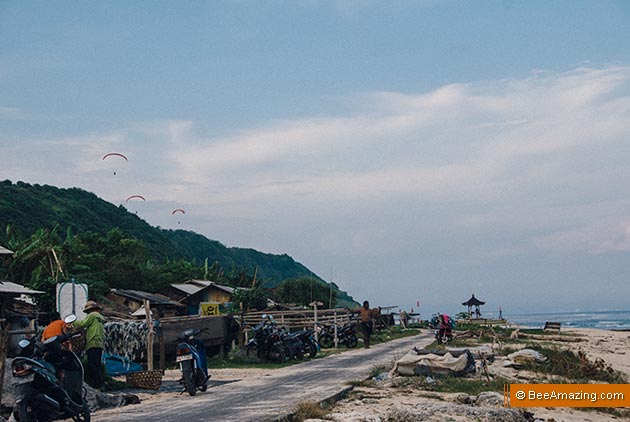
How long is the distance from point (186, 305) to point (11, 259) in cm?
1976

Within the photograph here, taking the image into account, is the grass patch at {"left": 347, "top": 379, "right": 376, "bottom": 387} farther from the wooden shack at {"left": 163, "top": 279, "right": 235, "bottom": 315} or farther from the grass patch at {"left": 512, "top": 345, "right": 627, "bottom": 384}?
the wooden shack at {"left": 163, "top": 279, "right": 235, "bottom": 315}

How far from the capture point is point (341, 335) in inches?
1153

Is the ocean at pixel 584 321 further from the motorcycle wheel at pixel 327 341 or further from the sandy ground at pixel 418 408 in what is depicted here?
the sandy ground at pixel 418 408

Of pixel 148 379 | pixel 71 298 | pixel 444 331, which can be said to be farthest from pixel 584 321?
pixel 71 298

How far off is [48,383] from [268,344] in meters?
12.2

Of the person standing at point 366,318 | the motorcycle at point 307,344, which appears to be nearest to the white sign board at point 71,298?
the motorcycle at point 307,344

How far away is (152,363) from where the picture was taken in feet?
58.9

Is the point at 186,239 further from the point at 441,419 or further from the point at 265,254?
the point at 441,419

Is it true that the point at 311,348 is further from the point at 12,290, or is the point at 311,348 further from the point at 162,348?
the point at 12,290

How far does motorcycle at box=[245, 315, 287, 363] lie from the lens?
21.4 metres

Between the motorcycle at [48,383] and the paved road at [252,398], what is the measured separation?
1151 mm

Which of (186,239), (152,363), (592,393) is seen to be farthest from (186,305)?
(186,239)

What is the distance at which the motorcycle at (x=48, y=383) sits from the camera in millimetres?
9328

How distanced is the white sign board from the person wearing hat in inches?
40.3
